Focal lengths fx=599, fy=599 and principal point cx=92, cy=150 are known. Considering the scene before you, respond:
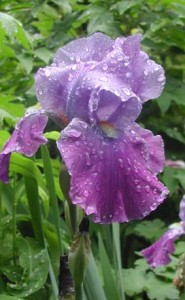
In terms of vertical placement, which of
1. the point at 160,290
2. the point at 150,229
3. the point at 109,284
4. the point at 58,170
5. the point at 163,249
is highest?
the point at 58,170

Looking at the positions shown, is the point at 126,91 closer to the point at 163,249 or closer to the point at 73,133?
the point at 73,133

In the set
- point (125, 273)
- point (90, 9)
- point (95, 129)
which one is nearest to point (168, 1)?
point (90, 9)

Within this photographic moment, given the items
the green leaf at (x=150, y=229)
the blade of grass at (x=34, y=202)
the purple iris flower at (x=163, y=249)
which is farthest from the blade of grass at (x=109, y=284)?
the green leaf at (x=150, y=229)

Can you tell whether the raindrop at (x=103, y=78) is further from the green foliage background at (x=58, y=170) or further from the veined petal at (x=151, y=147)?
the green foliage background at (x=58, y=170)

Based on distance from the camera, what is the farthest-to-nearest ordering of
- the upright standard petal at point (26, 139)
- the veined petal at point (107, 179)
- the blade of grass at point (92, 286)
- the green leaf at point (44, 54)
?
the green leaf at point (44, 54) → the blade of grass at point (92, 286) → the upright standard petal at point (26, 139) → the veined petal at point (107, 179)

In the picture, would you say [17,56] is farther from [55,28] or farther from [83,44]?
[83,44]

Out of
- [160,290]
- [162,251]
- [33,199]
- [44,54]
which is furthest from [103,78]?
[44,54]
